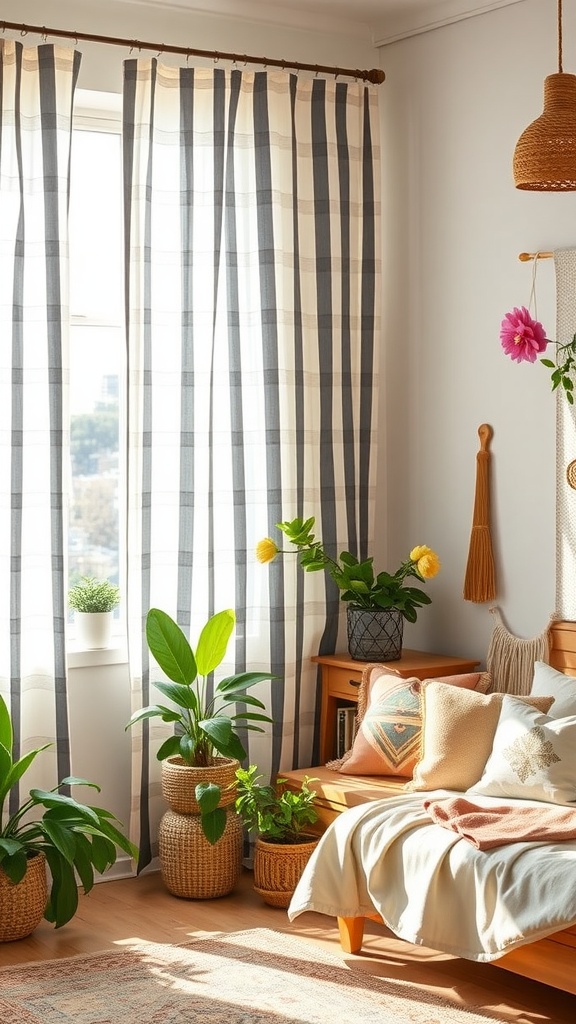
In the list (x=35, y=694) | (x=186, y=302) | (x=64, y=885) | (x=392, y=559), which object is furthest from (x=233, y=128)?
(x=64, y=885)

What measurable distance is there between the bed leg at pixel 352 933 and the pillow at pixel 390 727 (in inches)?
22.8

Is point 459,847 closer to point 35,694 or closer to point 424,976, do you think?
point 424,976

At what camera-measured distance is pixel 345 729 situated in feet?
15.6

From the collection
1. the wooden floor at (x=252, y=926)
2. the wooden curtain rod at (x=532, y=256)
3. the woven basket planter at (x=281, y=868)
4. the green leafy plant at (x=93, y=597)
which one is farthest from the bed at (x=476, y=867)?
the wooden curtain rod at (x=532, y=256)

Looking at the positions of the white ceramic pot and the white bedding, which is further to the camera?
the white ceramic pot

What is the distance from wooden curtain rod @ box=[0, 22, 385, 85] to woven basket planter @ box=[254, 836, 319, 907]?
2716mm

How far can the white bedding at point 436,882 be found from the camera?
3.25 metres

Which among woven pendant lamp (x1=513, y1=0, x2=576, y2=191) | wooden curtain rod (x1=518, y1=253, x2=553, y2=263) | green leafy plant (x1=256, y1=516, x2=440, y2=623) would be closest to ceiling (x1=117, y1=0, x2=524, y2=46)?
wooden curtain rod (x1=518, y1=253, x2=553, y2=263)

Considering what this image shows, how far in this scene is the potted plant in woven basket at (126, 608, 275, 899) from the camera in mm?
4327

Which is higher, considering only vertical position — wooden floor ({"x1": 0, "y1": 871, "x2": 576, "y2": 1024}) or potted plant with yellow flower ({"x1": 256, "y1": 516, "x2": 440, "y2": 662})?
potted plant with yellow flower ({"x1": 256, "y1": 516, "x2": 440, "y2": 662})

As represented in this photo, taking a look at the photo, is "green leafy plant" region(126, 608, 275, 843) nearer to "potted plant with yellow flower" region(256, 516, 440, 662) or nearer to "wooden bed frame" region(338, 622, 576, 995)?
"potted plant with yellow flower" region(256, 516, 440, 662)

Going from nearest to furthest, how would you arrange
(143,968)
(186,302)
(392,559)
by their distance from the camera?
(143,968) < (186,302) < (392,559)

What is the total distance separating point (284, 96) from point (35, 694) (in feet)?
7.58

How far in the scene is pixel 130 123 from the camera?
4492 mm
